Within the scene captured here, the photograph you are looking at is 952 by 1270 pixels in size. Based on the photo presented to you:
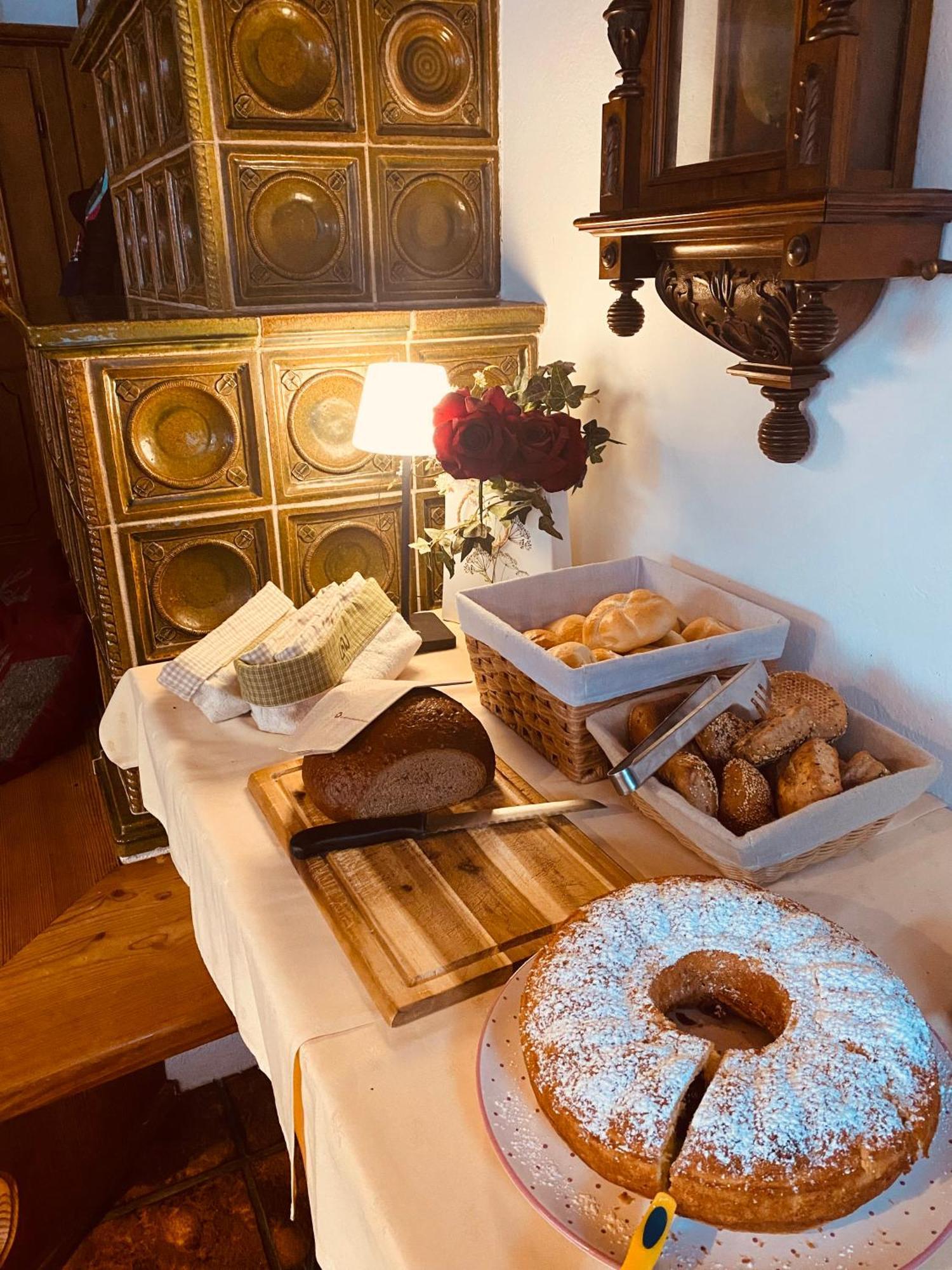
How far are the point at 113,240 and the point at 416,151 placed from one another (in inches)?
44.9

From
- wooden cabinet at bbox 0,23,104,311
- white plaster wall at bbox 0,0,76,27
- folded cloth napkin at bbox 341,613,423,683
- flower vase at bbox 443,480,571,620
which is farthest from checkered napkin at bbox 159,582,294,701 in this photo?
white plaster wall at bbox 0,0,76,27

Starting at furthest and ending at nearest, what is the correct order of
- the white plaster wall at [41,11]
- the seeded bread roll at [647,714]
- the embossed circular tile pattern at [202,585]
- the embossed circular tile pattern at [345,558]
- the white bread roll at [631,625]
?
1. the white plaster wall at [41,11]
2. the embossed circular tile pattern at [345,558]
3. the embossed circular tile pattern at [202,585]
4. the white bread roll at [631,625]
5. the seeded bread roll at [647,714]

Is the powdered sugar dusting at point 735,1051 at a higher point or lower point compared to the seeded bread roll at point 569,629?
lower

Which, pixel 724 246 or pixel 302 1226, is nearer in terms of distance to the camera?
pixel 724 246

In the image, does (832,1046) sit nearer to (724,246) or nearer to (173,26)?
(724,246)

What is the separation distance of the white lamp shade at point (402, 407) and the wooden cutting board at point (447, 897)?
601 millimetres

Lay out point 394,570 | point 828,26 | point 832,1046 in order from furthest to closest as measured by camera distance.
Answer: point 394,570 → point 828,26 → point 832,1046

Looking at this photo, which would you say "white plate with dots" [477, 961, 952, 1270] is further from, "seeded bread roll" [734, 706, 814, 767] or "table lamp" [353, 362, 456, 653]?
"table lamp" [353, 362, 456, 653]

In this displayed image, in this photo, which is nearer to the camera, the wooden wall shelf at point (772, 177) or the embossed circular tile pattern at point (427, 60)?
the wooden wall shelf at point (772, 177)

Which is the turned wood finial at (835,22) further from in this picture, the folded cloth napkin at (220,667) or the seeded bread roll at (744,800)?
the folded cloth napkin at (220,667)

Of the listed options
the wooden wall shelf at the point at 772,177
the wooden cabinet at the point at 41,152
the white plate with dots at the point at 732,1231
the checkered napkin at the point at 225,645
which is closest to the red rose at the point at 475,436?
the wooden wall shelf at the point at 772,177

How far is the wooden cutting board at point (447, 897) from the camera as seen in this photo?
75cm

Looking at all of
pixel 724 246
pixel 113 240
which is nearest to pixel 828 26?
pixel 724 246

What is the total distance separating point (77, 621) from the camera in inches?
96.3
